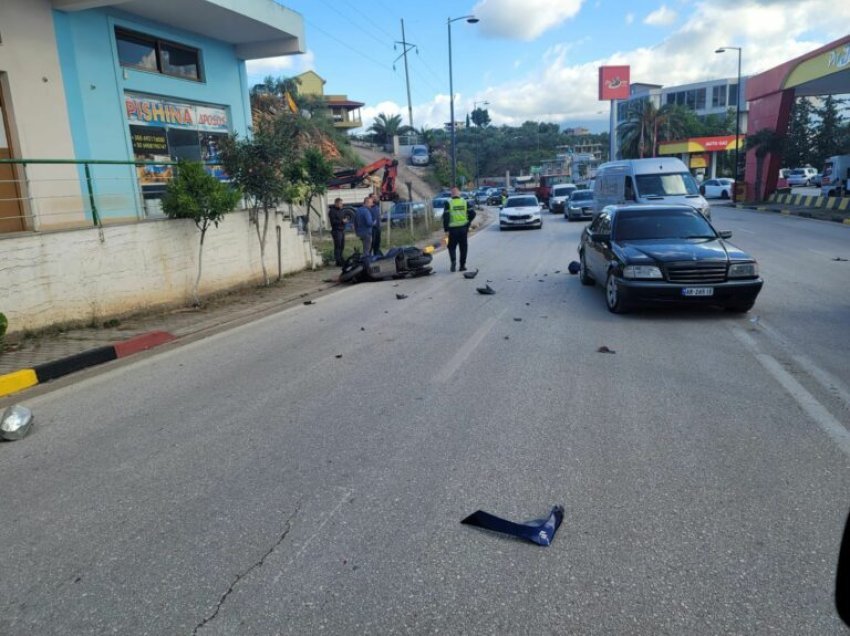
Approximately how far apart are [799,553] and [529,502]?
4.55ft

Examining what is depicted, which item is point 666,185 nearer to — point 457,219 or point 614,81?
point 457,219

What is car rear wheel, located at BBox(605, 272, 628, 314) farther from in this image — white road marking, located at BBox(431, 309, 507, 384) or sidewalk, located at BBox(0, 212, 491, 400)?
sidewalk, located at BBox(0, 212, 491, 400)

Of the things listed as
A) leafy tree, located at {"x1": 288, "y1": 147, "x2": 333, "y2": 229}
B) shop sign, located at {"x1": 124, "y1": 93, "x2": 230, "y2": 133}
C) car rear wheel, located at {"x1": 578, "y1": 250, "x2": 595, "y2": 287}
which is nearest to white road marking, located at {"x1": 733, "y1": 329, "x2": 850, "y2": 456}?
car rear wheel, located at {"x1": 578, "y1": 250, "x2": 595, "y2": 287}

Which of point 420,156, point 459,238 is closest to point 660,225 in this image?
point 459,238

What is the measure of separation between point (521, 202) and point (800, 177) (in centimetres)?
3972

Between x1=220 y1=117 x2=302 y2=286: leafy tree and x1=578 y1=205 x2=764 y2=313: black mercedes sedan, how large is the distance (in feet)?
22.5

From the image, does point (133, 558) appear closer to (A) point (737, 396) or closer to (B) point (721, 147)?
(A) point (737, 396)

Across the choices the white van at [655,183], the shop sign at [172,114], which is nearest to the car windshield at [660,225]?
the white van at [655,183]

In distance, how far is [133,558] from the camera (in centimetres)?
342

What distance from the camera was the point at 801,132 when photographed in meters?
48.9

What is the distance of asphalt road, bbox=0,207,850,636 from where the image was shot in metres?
2.92

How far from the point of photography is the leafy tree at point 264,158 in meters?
13.1

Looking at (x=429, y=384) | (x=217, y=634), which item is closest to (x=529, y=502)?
(x=217, y=634)

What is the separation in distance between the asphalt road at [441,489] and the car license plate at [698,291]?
0.68 metres
